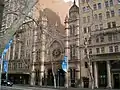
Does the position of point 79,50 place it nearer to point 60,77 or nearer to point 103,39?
point 103,39

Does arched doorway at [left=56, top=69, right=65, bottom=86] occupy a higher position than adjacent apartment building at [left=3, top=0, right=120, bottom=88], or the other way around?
adjacent apartment building at [left=3, top=0, right=120, bottom=88]

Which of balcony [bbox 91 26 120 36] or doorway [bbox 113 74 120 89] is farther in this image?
balcony [bbox 91 26 120 36]

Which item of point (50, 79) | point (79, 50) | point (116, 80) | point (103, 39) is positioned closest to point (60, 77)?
point (50, 79)

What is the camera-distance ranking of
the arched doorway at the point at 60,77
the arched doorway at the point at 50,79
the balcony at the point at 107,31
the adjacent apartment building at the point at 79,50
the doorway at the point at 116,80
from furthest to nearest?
the arched doorway at the point at 50,79 < the arched doorway at the point at 60,77 < the adjacent apartment building at the point at 79,50 < the balcony at the point at 107,31 < the doorway at the point at 116,80

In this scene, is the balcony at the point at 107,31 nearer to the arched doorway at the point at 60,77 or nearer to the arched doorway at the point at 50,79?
the arched doorway at the point at 60,77

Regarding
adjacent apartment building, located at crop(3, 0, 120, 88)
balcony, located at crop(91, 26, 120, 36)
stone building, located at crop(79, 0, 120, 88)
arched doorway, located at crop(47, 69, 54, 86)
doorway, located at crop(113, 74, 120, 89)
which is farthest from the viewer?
arched doorway, located at crop(47, 69, 54, 86)

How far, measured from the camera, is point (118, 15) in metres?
46.0

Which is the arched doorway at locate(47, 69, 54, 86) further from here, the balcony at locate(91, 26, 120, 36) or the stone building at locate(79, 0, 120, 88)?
the balcony at locate(91, 26, 120, 36)

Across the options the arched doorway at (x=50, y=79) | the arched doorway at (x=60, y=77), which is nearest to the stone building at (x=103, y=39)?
the arched doorway at (x=60, y=77)

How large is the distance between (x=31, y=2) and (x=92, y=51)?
41.5 meters

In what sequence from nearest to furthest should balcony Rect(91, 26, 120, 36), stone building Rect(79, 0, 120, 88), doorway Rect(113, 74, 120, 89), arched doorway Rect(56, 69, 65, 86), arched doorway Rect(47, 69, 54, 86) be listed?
doorway Rect(113, 74, 120, 89) < stone building Rect(79, 0, 120, 88) < balcony Rect(91, 26, 120, 36) < arched doorway Rect(56, 69, 65, 86) < arched doorway Rect(47, 69, 54, 86)

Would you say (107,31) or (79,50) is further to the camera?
(79,50)

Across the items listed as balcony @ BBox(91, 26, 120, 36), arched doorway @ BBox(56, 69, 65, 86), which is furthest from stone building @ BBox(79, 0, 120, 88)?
A: arched doorway @ BBox(56, 69, 65, 86)

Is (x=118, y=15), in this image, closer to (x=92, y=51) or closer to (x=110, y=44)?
(x=110, y=44)
